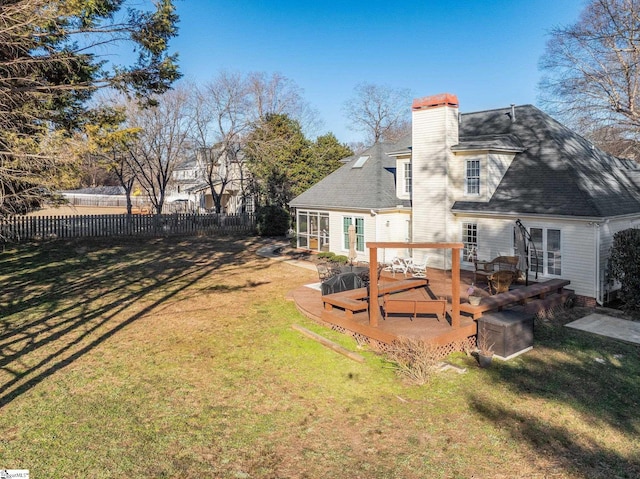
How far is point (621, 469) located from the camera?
5641 mm

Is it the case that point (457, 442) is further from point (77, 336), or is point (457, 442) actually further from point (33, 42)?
point (33, 42)

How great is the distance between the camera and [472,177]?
16531mm

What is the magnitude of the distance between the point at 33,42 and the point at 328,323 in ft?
35.2

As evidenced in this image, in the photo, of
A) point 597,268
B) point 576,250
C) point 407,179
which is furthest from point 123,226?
point 597,268

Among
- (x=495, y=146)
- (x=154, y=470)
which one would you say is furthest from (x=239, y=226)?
(x=154, y=470)

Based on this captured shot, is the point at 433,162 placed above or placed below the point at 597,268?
above

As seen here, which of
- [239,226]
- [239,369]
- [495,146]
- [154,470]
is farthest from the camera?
[239,226]

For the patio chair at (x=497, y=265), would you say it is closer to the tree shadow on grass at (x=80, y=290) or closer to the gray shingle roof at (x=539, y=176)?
the gray shingle roof at (x=539, y=176)

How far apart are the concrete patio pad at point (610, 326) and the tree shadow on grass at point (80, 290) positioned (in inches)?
425

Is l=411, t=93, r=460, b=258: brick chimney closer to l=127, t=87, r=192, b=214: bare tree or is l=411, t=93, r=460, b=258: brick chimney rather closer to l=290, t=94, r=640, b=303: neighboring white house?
l=290, t=94, r=640, b=303: neighboring white house

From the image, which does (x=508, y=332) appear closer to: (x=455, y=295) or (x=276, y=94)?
(x=455, y=295)

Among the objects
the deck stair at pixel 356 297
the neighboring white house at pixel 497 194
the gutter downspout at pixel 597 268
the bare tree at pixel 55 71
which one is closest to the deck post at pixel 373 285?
the deck stair at pixel 356 297

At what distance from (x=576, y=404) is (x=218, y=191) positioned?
4104 cm

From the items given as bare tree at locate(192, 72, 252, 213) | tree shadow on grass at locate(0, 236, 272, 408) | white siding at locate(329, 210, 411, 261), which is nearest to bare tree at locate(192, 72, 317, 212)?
bare tree at locate(192, 72, 252, 213)
